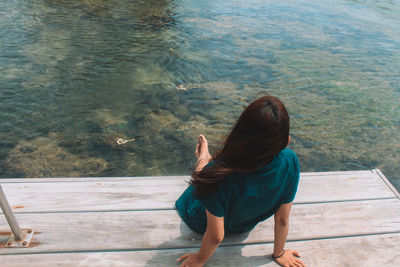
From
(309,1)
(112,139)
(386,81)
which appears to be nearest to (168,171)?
(112,139)

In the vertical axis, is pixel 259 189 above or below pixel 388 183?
above

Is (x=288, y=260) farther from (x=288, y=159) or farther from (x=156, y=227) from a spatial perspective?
(x=156, y=227)

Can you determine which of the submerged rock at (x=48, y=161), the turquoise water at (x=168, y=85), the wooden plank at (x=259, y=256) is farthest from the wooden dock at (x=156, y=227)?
the turquoise water at (x=168, y=85)

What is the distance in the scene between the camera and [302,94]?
5.78 metres

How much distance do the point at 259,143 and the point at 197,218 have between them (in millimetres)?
699

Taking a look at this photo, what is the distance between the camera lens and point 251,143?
4.36 feet

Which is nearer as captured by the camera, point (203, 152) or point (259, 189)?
point (259, 189)

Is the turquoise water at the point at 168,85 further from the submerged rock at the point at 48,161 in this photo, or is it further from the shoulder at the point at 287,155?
the shoulder at the point at 287,155

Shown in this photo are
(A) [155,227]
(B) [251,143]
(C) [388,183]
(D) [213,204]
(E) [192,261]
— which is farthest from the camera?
(C) [388,183]

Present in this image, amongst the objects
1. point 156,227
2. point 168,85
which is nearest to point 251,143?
point 156,227

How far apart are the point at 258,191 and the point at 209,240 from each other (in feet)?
1.07

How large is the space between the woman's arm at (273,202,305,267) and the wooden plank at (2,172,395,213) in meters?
0.53

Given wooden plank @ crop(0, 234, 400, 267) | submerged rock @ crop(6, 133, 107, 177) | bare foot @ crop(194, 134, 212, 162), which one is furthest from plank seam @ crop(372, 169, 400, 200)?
submerged rock @ crop(6, 133, 107, 177)

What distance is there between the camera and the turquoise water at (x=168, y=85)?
13.5ft
